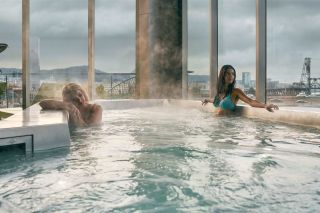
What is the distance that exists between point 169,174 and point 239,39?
409 cm

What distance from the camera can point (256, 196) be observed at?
1428mm

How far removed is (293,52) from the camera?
17.3 feet

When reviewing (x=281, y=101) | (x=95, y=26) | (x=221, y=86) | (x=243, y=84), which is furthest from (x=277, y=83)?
(x=95, y=26)

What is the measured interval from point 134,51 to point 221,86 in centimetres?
307

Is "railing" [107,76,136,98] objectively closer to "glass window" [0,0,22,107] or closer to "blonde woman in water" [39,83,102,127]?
"glass window" [0,0,22,107]

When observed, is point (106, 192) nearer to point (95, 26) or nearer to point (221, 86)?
point (221, 86)

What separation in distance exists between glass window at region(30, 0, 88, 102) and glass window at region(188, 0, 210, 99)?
1.97 m

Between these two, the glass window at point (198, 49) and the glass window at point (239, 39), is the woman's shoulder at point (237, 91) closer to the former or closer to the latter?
the glass window at point (239, 39)

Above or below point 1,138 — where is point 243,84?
above

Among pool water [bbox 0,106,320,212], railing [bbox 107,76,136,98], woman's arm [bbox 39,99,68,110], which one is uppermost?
railing [bbox 107,76,136,98]

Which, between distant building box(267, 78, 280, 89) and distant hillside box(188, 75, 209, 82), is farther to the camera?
distant hillside box(188, 75, 209, 82)

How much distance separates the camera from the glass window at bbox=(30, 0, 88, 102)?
5875 mm

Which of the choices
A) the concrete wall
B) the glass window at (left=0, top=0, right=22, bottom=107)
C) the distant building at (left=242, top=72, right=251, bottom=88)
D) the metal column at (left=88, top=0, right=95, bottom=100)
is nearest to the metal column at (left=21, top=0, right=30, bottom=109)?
the glass window at (left=0, top=0, right=22, bottom=107)

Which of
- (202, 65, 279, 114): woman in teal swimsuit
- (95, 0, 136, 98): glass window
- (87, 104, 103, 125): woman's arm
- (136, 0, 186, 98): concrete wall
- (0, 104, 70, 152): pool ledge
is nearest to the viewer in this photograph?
(0, 104, 70, 152): pool ledge
